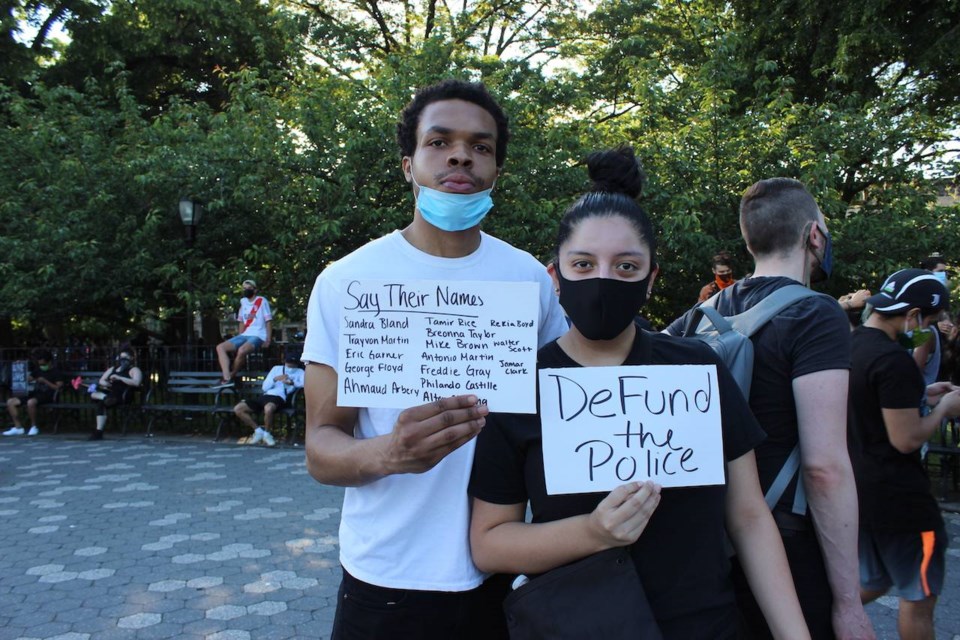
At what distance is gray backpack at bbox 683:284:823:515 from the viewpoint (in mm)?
2160

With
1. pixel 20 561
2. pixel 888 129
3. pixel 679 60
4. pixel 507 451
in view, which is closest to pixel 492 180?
pixel 507 451

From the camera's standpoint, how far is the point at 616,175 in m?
2.16

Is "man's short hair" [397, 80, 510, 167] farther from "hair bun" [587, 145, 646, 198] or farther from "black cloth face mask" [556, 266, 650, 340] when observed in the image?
"black cloth face mask" [556, 266, 650, 340]

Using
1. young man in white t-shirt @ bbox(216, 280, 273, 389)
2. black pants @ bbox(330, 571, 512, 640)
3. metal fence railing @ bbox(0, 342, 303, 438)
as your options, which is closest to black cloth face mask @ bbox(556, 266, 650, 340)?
black pants @ bbox(330, 571, 512, 640)

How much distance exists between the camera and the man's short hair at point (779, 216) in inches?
96.3

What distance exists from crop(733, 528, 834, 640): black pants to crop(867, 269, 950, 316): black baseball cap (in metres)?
1.78

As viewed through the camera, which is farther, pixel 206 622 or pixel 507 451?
pixel 206 622

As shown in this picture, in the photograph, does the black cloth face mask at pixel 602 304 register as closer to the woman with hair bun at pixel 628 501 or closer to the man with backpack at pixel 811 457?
the woman with hair bun at pixel 628 501

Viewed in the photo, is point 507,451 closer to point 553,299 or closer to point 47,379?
point 553,299

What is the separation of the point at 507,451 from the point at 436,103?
1.05 metres

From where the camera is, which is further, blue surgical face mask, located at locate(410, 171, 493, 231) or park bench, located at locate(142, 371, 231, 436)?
park bench, located at locate(142, 371, 231, 436)

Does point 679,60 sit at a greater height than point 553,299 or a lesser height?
greater

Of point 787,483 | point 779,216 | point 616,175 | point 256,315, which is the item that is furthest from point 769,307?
point 256,315

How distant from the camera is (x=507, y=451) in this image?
172 centimetres
